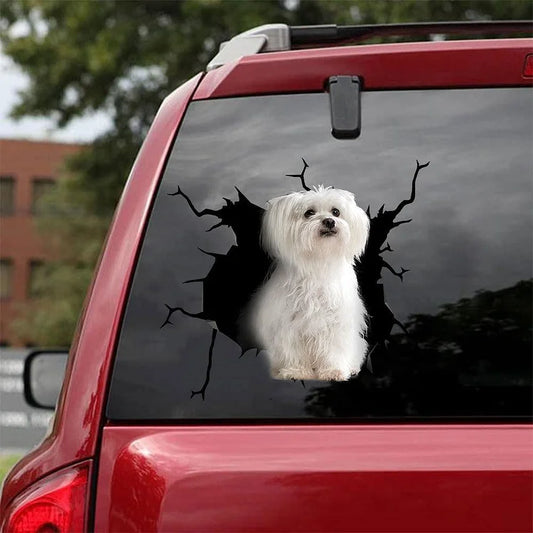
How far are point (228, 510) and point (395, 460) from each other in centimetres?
31

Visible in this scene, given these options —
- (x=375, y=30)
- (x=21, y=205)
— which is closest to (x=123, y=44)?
(x=375, y=30)

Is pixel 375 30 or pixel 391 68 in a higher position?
pixel 375 30

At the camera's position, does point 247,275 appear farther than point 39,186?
No

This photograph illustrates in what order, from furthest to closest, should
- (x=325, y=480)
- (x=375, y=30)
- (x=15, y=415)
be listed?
1. (x=15, y=415)
2. (x=375, y=30)
3. (x=325, y=480)

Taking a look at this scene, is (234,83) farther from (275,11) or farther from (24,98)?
(24,98)

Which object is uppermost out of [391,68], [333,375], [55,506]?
[391,68]

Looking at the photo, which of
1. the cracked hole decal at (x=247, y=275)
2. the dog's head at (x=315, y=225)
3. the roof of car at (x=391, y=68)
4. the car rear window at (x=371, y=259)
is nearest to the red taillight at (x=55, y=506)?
the car rear window at (x=371, y=259)

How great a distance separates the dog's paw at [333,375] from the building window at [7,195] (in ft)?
176

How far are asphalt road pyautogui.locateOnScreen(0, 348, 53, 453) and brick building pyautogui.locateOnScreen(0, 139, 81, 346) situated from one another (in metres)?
36.5

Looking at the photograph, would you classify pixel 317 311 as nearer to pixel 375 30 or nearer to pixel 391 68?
pixel 391 68

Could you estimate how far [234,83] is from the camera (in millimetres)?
2227

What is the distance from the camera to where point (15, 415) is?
54.6ft

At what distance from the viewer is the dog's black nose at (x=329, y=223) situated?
2.13 meters

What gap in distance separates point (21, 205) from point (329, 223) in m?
53.3
